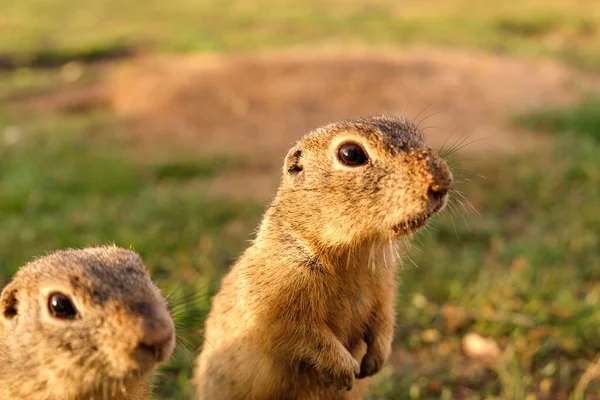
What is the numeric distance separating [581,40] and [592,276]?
36.0 feet

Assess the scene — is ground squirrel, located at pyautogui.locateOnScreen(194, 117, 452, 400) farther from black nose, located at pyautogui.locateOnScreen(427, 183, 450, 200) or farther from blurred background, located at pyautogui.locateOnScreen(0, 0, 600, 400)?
blurred background, located at pyautogui.locateOnScreen(0, 0, 600, 400)

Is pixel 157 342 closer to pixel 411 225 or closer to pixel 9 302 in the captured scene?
pixel 9 302

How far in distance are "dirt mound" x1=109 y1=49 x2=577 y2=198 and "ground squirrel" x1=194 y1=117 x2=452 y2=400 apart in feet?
15.0

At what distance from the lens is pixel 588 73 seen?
1159 cm

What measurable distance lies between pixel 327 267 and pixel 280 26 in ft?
47.8

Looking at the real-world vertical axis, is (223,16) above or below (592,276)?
above

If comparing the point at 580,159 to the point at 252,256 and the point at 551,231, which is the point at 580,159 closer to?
the point at 551,231

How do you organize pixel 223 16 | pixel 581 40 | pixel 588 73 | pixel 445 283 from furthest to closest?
pixel 223 16, pixel 581 40, pixel 588 73, pixel 445 283

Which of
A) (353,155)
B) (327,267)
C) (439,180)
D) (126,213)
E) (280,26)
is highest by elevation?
(280,26)

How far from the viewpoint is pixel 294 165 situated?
3.09 metres

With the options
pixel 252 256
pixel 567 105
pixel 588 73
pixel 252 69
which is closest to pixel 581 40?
pixel 588 73

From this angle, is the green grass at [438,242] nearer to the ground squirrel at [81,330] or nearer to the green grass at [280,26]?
the ground squirrel at [81,330]

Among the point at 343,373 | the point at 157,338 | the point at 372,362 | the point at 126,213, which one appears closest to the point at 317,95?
the point at 126,213

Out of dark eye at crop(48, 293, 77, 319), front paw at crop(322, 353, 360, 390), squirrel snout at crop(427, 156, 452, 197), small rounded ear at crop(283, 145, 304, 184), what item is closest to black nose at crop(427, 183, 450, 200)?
squirrel snout at crop(427, 156, 452, 197)
